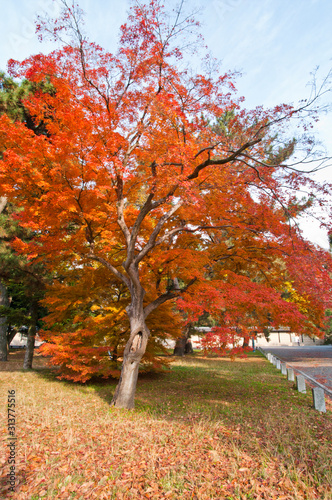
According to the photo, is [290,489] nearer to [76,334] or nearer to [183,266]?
[183,266]

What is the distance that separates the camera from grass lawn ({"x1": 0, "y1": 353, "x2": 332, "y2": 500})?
3709mm

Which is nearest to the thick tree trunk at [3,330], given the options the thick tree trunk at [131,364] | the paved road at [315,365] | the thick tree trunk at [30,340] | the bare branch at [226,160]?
the thick tree trunk at [30,340]

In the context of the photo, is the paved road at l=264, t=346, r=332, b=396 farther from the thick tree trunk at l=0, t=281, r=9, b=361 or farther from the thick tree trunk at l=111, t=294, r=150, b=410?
the thick tree trunk at l=0, t=281, r=9, b=361

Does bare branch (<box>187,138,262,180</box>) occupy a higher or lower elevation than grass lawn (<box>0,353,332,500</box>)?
higher

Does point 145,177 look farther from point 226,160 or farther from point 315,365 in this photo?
point 315,365

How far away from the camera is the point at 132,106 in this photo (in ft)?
29.5

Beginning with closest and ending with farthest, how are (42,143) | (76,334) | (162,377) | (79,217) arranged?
(42,143) < (79,217) < (76,334) < (162,377)

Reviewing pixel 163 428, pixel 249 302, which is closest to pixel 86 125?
pixel 249 302

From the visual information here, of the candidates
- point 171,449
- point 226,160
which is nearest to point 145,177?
point 226,160

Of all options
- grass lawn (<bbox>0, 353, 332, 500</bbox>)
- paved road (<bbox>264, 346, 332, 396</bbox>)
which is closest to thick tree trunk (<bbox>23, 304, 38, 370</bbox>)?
grass lawn (<bbox>0, 353, 332, 500</bbox>)

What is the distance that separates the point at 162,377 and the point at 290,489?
1069cm

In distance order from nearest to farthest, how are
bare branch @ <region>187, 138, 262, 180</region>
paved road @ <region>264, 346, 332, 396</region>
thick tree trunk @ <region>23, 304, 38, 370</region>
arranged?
bare branch @ <region>187, 138, 262, 180</region>, paved road @ <region>264, 346, 332, 396</region>, thick tree trunk @ <region>23, 304, 38, 370</region>

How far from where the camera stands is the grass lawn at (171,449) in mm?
3709

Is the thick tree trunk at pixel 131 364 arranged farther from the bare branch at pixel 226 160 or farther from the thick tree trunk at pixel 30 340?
the thick tree trunk at pixel 30 340
